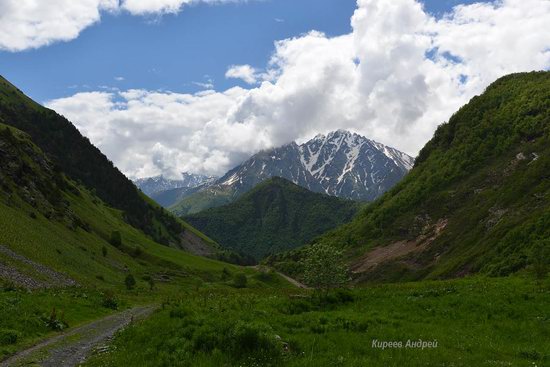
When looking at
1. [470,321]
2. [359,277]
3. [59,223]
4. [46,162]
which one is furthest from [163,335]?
[46,162]

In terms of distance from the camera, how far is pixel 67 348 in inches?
934

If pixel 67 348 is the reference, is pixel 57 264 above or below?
above

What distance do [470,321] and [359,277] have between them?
102 metres

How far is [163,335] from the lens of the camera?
70.1ft

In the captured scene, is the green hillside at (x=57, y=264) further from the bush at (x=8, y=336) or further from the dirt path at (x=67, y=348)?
the dirt path at (x=67, y=348)

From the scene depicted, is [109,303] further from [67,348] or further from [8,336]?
[8,336]

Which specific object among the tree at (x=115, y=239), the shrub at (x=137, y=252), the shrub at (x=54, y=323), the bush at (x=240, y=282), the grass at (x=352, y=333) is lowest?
the bush at (x=240, y=282)

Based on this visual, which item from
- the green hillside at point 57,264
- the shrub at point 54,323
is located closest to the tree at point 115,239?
the green hillside at point 57,264

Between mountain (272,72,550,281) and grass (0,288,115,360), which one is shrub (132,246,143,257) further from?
grass (0,288,115,360)

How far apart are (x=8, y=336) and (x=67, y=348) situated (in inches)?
121

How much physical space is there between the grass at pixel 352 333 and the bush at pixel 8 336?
536cm

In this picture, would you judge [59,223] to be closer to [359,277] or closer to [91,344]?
[359,277]

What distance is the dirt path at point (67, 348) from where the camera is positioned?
2014 cm

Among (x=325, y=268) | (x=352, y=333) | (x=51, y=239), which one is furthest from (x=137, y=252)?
(x=352, y=333)
